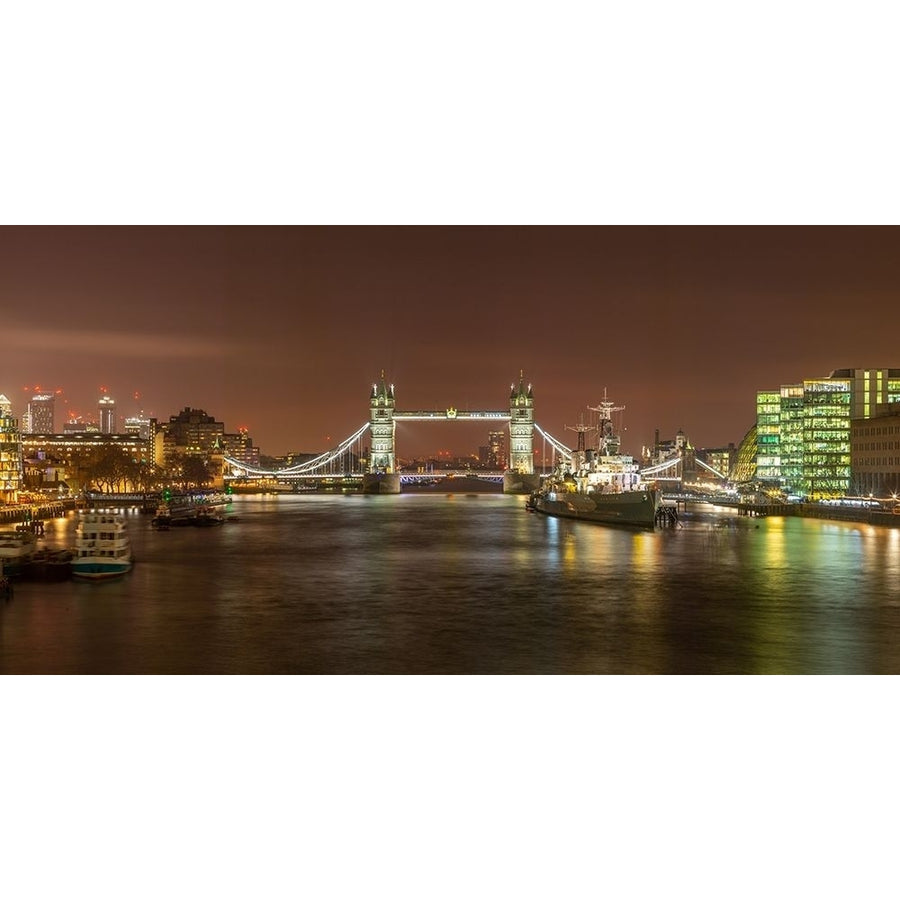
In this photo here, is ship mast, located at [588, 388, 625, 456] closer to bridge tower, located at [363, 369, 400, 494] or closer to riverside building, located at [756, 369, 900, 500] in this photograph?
riverside building, located at [756, 369, 900, 500]

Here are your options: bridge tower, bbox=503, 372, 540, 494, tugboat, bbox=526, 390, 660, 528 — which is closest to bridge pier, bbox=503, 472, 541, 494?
bridge tower, bbox=503, 372, 540, 494

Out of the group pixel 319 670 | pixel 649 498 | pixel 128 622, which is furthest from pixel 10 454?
pixel 319 670

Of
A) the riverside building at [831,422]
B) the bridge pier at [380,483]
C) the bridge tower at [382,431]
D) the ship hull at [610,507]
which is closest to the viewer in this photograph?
the ship hull at [610,507]

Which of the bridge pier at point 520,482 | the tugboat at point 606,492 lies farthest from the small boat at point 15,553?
the bridge pier at point 520,482

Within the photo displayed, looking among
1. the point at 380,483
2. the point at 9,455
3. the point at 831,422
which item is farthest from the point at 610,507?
the point at 380,483

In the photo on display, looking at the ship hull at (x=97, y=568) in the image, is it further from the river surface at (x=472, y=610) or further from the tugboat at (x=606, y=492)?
the tugboat at (x=606, y=492)

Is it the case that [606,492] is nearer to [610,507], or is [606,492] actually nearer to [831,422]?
[610,507]

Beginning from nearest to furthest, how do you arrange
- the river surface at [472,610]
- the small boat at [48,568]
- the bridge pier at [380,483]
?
the river surface at [472,610]
the small boat at [48,568]
the bridge pier at [380,483]
